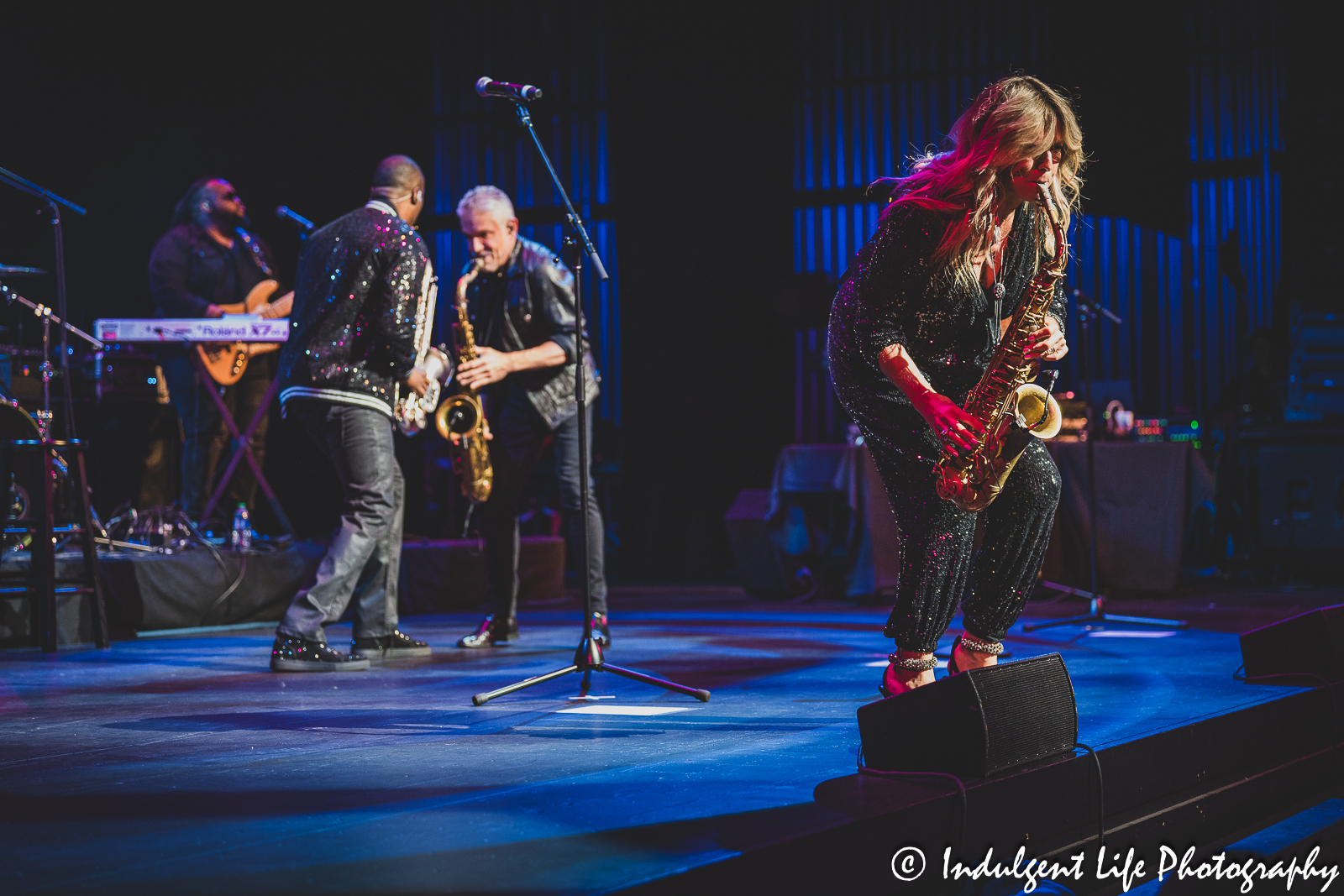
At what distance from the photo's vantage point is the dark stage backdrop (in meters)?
8.09

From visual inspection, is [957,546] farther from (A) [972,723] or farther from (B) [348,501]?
(B) [348,501]

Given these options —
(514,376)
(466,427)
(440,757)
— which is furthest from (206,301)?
(440,757)

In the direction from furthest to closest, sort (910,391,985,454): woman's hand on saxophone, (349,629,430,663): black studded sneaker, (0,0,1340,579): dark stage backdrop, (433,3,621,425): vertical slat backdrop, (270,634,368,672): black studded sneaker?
(433,3,621,425): vertical slat backdrop
(0,0,1340,579): dark stage backdrop
(349,629,430,663): black studded sneaker
(270,634,368,672): black studded sneaker
(910,391,985,454): woman's hand on saxophone

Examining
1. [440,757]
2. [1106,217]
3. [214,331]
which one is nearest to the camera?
[440,757]

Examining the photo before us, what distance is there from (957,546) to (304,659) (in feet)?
7.82

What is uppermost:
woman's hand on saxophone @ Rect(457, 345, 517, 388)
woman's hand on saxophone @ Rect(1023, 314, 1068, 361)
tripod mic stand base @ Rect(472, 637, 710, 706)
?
woman's hand on saxophone @ Rect(457, 345, 517, 388)

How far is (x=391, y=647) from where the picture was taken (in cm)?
451

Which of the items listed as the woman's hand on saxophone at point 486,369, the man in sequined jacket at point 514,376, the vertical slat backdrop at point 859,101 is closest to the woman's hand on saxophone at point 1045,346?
the man in sequined jacket at point 514,376

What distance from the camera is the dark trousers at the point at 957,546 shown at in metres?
2.58

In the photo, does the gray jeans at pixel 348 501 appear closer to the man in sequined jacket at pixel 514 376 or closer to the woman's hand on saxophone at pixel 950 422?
the man in sequined jacket at pixel 514 376

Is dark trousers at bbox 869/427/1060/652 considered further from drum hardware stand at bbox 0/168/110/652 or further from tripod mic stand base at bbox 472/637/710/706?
drum hardware stand at bbox 0/168/110/652

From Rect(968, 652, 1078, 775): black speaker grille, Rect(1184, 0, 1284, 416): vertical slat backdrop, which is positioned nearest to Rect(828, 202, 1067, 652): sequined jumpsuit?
Rect(968, 652, 1078, 775): black speaker grille

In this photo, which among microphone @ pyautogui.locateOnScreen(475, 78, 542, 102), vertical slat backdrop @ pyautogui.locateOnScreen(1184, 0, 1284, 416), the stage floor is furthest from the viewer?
vertical slat backdrop @ pyautogui.locateOnScreen(1184, 0, 1284, 416)

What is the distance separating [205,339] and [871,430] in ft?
16.5
